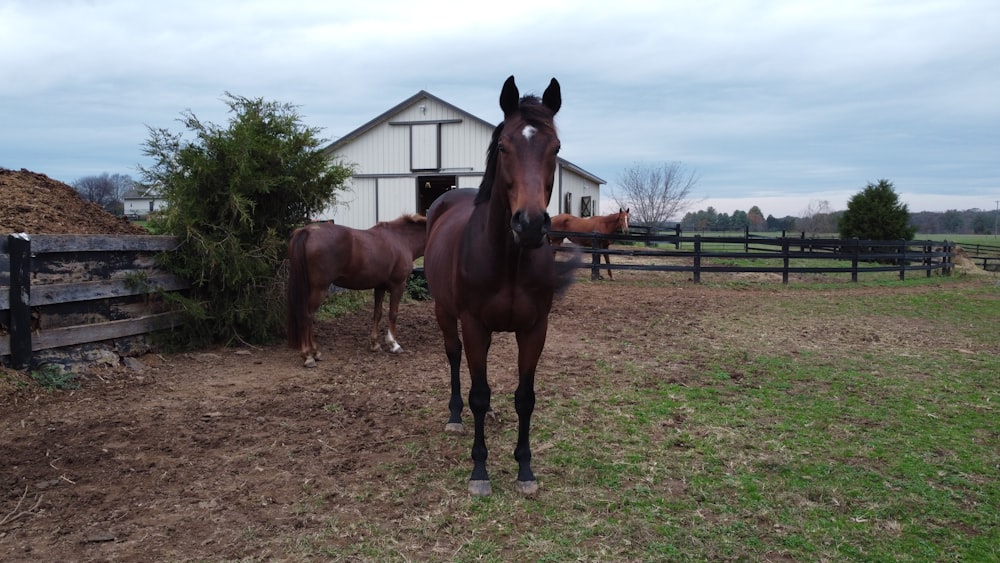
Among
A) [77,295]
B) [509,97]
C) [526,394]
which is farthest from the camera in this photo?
[77,295]

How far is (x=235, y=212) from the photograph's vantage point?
6.49 meters

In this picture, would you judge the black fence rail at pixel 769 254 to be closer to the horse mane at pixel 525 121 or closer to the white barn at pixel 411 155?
the white barn at pixel 411 155

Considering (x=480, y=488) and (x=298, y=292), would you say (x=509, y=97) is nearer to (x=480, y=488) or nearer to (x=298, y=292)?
(x=480, y=488)

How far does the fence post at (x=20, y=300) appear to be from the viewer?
15.4 ft

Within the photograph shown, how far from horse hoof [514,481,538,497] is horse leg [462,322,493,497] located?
0.55 ft

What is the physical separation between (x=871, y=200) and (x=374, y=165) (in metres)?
17.8

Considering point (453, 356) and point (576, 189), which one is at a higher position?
point (576, 189)

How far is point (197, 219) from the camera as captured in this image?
21.0 ft

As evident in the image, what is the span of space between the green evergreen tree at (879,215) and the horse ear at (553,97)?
71.3 ft

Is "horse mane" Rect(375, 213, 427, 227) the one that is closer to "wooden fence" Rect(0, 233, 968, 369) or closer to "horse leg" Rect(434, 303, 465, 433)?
"wooden fence" Rect(0, 233, 968, 369)

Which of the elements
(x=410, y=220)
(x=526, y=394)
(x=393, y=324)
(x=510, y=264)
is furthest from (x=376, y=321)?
(x=510, y=264)

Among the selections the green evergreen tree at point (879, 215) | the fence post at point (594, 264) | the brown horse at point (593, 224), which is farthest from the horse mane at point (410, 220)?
the green evergreen tree at point (879, 215)

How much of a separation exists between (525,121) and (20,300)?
4430 millimetres

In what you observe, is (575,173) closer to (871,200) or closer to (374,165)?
(374,165)
